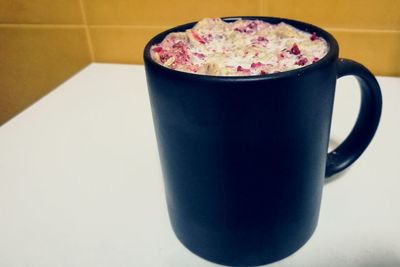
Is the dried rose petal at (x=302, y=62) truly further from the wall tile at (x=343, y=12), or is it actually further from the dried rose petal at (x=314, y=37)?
the wall tile at (x=343, y=12)

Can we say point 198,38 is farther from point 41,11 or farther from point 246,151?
point 41,11

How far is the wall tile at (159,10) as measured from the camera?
58 cm

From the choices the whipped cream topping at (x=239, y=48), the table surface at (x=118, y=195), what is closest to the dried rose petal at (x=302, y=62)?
the whipped cream topping at (x=239, y=48)

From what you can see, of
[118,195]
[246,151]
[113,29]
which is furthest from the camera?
[113,29]

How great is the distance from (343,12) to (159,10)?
264mm

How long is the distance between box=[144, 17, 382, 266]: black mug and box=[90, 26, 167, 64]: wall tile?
1.19 feet

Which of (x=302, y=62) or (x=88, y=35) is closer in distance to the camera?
(x=302, y=62)

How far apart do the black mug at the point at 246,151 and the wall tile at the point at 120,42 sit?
0.36m

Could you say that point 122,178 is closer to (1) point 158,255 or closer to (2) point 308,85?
(1) point 158,255

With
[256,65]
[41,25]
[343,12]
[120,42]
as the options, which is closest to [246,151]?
[256,65]

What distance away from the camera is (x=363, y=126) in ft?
1.07

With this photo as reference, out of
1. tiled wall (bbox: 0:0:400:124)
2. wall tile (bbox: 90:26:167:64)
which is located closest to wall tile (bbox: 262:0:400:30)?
tiled wall (bbox: 0:0:400:124)

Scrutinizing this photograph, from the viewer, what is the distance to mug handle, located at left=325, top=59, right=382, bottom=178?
0.31m

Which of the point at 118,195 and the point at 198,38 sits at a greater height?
the point at 198,38
